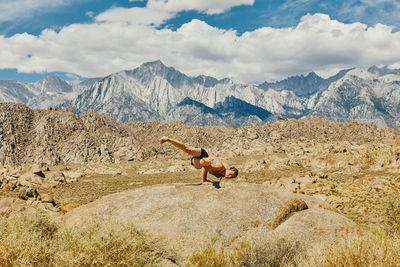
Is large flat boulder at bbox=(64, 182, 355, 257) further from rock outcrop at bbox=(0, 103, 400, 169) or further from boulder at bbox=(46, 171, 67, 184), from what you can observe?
rock outcrop at bbox=(0, 103, 400, 169)

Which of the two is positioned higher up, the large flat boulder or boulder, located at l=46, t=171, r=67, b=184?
the large flat boulder

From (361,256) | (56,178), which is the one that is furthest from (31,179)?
(361,256)

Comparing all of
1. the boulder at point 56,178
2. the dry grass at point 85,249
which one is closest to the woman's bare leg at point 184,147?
the dry grass at point 85,249

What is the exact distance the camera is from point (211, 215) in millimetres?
7891

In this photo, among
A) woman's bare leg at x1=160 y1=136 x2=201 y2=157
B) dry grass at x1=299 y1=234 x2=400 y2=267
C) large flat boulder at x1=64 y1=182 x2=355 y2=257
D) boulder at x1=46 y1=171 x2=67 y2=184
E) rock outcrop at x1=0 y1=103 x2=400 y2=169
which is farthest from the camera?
rock outcrop at x1=0 y1=103 x2=400 y2=169

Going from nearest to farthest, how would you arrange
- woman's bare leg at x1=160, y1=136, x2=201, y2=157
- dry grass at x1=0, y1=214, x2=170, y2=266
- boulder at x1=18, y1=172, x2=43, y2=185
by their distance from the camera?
dry grass at x1=0, y1=214, x2=170, y2=266 < woman's bare leg at x1=160, y1=136, x2=201, y2=157 < boulder at x1=18, y1=172, x2=43, y2=185

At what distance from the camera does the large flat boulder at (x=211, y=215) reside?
7.33 m

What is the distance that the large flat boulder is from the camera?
289 inches

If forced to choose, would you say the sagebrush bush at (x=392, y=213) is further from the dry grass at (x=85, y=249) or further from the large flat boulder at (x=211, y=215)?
the dry grass at (x=85, y=249)

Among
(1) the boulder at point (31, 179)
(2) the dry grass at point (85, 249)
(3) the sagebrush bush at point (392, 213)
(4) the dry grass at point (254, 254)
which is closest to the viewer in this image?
(2) the dry grass at point (85, 249)

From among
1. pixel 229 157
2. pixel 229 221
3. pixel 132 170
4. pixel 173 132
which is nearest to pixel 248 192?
pixel 229 221

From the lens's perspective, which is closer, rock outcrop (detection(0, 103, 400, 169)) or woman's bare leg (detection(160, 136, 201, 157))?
woman's bare leg (detection(160, 136, 201, 157))

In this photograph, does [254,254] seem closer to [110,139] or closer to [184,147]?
[184,147]

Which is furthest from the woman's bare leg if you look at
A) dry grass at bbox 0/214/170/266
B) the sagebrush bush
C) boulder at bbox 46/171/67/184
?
boulder at bbox 46/171/67/184
